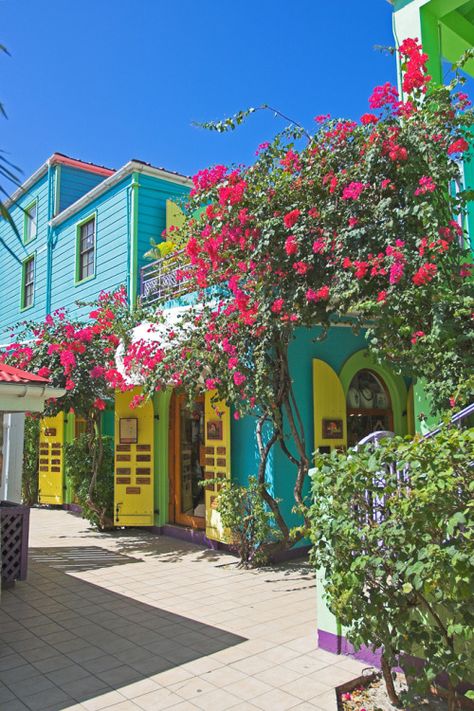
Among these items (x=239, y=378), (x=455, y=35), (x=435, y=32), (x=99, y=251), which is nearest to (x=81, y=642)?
(x=239, y=378)

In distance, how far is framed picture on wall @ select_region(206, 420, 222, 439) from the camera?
347 inches

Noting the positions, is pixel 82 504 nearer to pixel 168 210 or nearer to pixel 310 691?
pixel 168 210

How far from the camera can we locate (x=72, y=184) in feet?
52.5

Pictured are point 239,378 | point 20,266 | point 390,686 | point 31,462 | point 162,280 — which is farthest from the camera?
point 20,266

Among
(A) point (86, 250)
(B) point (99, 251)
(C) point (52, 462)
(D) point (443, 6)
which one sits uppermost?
(D) point (443, 6)

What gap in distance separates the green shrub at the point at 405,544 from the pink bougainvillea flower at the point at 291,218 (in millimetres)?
2984

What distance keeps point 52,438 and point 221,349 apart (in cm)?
808

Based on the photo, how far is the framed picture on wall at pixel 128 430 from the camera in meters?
10.4

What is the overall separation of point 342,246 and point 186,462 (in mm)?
5722

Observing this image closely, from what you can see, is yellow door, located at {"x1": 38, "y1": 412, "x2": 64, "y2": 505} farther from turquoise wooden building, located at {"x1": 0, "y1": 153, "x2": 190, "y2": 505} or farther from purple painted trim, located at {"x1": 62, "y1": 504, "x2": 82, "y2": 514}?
purple painted trim, located at {"x1": 62, "y1": 504, "x2": 82, "y2": 514}

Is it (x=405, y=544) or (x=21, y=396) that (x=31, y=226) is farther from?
(x=405, y=544)

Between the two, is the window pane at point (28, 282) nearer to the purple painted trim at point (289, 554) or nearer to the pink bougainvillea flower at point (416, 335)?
the purple painted trim at point (289, 554)

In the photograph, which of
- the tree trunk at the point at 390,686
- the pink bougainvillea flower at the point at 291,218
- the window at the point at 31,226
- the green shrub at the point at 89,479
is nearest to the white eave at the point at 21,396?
the pink bougainvillea flower at the point at 291,218

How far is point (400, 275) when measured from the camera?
17.1ft
